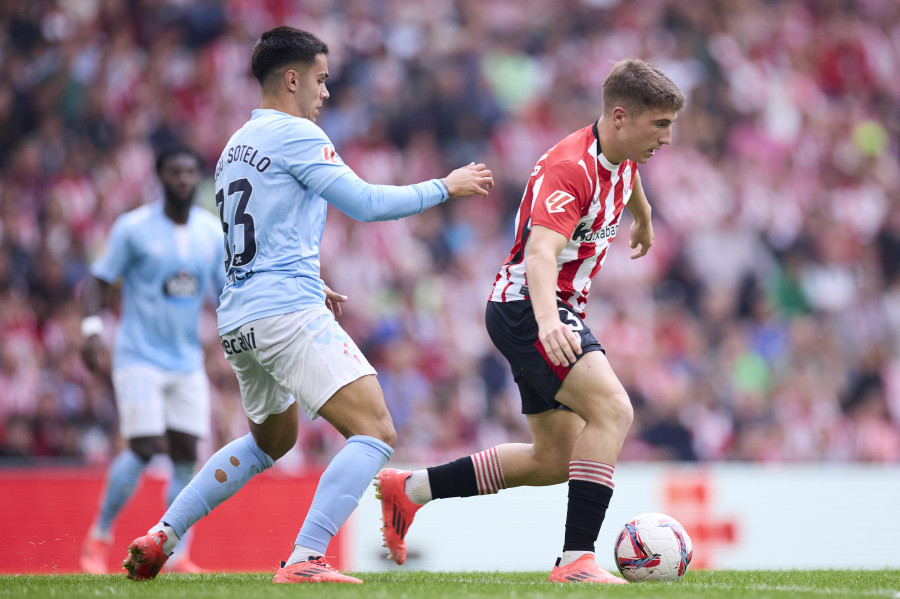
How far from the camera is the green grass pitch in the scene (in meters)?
3.84

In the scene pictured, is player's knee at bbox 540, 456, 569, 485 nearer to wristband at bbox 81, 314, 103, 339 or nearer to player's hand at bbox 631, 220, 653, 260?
player's hand at bbox 631, 220, 653, 260

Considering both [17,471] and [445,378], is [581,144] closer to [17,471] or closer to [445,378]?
[17,471]

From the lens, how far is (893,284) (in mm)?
11922

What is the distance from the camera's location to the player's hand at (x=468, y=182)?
14.2ft

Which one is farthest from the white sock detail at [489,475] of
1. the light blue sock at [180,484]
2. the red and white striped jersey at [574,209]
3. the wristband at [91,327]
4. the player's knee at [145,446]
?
the wristband at [91,327]

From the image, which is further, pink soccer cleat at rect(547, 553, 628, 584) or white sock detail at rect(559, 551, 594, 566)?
white sock detail at rect(559, 551, 594, 566)

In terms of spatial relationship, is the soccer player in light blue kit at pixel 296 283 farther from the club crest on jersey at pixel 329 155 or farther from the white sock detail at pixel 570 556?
the white sock detail at pixel 570 556

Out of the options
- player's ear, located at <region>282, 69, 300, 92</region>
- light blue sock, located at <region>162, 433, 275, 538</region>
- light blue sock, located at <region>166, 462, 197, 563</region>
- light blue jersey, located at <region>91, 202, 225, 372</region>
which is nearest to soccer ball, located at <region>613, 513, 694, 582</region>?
light blue sock, located at <region>162, 433, 275, 538</region>

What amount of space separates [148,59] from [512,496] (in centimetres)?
828

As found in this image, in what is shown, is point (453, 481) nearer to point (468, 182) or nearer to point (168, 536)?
point (168, 536)

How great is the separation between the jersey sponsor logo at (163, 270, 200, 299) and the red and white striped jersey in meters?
2.61

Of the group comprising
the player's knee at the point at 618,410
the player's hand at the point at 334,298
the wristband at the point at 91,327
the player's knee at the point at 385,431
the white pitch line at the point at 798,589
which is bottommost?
the white pitch line at the point at 798,589

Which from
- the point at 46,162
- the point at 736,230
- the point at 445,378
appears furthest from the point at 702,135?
the point at 46,162

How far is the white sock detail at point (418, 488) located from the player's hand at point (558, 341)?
1.17 meters
